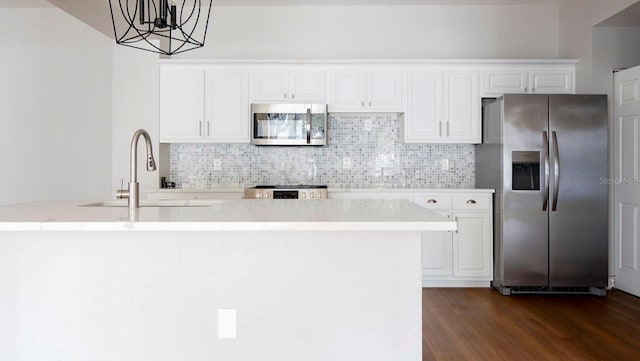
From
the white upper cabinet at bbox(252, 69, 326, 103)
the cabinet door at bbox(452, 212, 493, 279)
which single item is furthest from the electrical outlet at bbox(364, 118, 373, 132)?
the cabinet door at bbox(452, 212, 493, 279)

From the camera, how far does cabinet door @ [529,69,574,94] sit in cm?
414

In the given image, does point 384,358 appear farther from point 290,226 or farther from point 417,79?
point 417,79

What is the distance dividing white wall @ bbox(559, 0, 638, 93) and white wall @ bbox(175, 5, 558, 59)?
15cm

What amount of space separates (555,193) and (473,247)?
0.84 meters

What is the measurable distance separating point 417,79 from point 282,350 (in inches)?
122

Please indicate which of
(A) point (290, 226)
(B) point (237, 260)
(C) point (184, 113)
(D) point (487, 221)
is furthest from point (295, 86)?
(A) point (290, 226)

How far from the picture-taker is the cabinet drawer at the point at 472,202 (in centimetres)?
392

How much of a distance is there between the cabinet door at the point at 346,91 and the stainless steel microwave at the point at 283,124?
6.8 inches

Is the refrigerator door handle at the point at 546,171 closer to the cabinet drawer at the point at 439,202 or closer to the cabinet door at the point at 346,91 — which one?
the cabinet drawer at the point at 439,202

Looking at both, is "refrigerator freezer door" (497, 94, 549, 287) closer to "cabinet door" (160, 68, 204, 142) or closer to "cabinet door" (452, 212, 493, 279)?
"cabinet door" (452, 212, 493, 279)

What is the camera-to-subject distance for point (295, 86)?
417 cm

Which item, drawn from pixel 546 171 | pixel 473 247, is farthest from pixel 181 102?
pixel 546 171

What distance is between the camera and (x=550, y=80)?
4145 millimetres

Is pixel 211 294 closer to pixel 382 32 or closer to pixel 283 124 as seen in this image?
pixel 283 124
